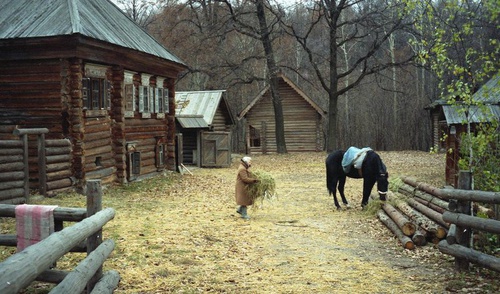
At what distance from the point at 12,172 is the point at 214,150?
622 inches

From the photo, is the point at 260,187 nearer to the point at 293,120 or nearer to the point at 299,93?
the point at 299,93

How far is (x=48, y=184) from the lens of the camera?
13.8 metres

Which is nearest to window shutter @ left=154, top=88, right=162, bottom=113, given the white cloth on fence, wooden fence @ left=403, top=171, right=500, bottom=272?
wooden fence @ left=403, top=171, right=500, bottom=272

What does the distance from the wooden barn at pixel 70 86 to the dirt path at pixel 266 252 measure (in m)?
2.46

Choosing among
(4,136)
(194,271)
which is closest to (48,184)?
(4,136)

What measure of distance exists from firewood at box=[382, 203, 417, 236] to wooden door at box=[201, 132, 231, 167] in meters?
16.1

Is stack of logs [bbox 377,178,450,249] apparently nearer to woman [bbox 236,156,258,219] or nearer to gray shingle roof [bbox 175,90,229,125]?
woman [bbox 236,156,258,219]

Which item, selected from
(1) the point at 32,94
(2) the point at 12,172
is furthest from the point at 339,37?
(2) the point at 12,172

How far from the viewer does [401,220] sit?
987 cm

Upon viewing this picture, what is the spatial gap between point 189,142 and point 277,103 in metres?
9.67

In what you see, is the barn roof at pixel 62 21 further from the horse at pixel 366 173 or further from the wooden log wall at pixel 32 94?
the horse at pixel 366 173

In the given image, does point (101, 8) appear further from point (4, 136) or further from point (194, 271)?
point (194, 271)

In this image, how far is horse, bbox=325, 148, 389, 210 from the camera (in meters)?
12.6

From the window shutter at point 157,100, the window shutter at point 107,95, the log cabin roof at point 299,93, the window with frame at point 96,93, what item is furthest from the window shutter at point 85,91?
the log cabin roof at point 299,93
